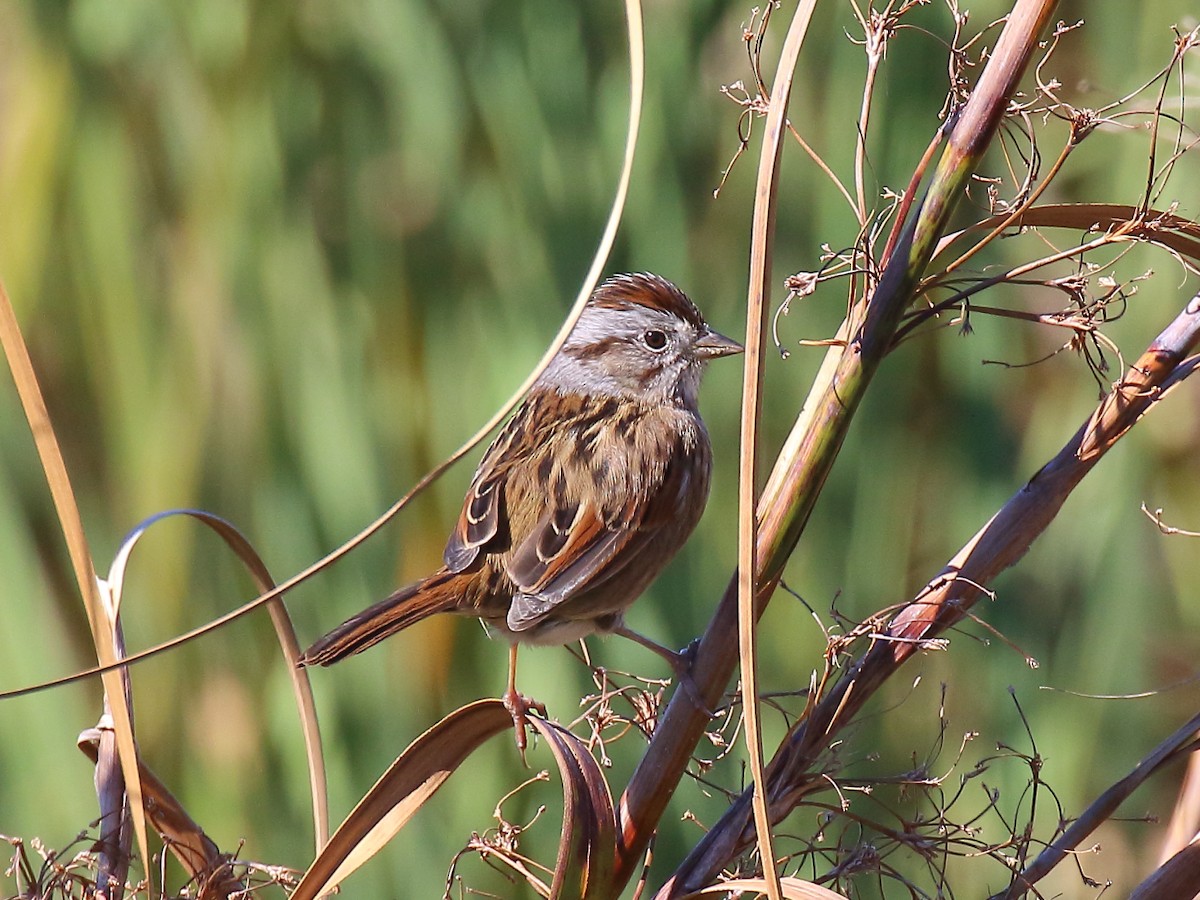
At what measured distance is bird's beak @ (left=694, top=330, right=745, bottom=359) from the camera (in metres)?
2.23

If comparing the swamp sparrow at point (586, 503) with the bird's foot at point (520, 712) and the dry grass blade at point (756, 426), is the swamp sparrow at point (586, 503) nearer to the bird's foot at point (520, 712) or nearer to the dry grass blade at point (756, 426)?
the bird's foot at point (520, 712)

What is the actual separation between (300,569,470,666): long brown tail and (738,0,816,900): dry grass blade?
89 cm

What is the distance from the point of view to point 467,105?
2.37 metres

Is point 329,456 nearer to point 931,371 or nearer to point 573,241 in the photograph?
point 573,241

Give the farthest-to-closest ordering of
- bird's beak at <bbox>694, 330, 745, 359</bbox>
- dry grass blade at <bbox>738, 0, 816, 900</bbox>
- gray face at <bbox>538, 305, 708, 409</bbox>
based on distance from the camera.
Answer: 1. gray face at <bbox>538, 305, 708, 409</bbox>
2. bird's beak at <bbox>694, 330, 745, 359</bbox>
3. dry grass blade at <bbox>738, 0, 816, 900</bbox>

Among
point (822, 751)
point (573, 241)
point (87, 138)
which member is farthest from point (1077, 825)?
point (87, 138)

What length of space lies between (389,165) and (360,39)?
0.23 m

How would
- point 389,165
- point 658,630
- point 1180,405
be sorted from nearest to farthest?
point 658,630, point 389,165, point 1180,405

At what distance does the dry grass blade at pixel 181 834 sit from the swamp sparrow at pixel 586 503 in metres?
0.50

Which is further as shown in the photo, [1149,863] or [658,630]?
[1149,863]

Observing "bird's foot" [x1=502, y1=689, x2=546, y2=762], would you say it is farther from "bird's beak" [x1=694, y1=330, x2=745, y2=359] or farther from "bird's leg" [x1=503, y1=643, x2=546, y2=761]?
"bird's beak" [x1=694, y1=330, x2=745, y2=359]

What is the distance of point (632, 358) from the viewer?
245 centimetres

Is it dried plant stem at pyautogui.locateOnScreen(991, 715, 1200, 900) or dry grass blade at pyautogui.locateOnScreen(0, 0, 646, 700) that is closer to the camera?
dry grass blade at pyautogui.locateOnScreen(0, 0, 646, 700)

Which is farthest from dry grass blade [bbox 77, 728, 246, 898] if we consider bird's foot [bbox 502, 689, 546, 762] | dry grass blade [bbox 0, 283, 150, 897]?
bird's foot [bbox 502, 689, 546, 762]
